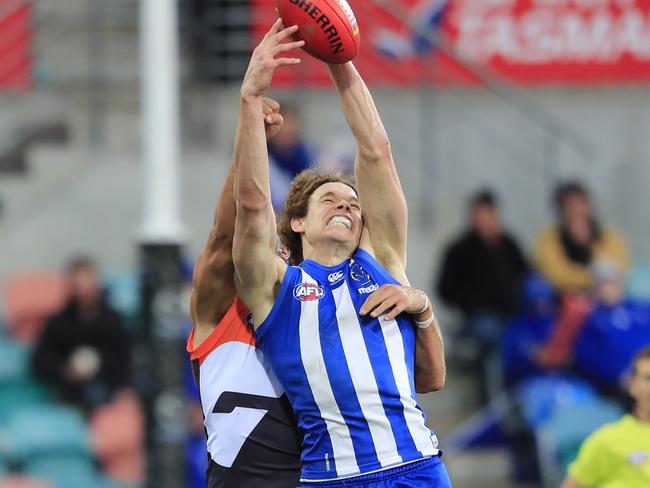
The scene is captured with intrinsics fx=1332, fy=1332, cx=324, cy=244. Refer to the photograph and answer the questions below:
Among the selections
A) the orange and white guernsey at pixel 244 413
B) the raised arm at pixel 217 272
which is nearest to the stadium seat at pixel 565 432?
the orange and white guernsey at pixel 244 413

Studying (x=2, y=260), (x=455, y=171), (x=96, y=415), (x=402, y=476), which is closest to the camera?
(x=402, y=476)

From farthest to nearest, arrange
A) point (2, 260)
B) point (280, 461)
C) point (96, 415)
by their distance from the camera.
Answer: point (2, 260) < point (96, 415) < point (280, 461)

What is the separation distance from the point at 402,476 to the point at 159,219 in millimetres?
3888

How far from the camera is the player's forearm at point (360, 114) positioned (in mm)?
4664

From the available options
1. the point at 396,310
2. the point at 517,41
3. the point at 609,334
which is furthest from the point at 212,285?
the point at 517,41

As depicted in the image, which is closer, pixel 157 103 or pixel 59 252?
pixel 157 103

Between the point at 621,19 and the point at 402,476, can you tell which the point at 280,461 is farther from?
the point at 621,19

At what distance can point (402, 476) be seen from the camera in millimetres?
4375

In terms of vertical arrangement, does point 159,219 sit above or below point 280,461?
above

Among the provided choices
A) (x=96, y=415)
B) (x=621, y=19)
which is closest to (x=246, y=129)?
(x=96, y=415)

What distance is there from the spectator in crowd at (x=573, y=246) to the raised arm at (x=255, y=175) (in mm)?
5719

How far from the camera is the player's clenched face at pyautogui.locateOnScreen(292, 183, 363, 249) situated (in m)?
4.63

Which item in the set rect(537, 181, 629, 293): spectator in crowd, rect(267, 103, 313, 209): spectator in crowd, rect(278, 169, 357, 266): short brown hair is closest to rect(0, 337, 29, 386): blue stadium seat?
rect(267, 103, 313, 209): spectator in crowd

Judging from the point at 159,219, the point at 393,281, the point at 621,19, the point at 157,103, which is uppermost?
the point at 621,19
